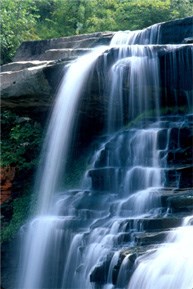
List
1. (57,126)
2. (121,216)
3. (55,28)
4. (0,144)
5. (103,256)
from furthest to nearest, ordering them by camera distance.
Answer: (55,28) < (0,144) < (57,126) < (121,216) < (103,256)

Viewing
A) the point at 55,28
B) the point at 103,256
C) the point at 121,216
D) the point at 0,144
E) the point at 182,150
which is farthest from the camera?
the point at 55,28

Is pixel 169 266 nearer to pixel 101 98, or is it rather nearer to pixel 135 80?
pixel 135 80

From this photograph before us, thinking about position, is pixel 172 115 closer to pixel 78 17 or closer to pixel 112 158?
pixel 112 158

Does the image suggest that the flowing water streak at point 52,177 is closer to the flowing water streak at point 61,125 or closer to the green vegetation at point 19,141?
the flowing water streak at point 61,125

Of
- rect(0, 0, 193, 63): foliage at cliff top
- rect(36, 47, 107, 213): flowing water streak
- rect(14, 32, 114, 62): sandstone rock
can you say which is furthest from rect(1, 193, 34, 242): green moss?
rect(0, 0, 193, 63): foliage at cliff top

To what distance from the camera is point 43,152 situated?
14.7 meters

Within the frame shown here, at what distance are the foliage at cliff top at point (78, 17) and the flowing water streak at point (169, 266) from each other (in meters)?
14.4

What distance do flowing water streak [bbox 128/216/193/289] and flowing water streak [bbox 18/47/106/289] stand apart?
2980 mm

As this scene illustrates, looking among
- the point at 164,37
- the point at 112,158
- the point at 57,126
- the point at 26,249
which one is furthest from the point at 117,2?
the point at 26,249

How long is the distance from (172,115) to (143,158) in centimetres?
172

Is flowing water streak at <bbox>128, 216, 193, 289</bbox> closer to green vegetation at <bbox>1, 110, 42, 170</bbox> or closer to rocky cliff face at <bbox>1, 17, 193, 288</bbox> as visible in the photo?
rocky cliff face at <bbox>1, 17, 193, 288</bbox>

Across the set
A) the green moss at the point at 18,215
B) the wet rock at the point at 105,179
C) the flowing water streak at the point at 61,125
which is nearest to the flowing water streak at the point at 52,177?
the flowing water streak at the point at 61,125

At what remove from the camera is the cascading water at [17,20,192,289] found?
920 centimetres

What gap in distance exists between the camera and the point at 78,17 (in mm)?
23703
